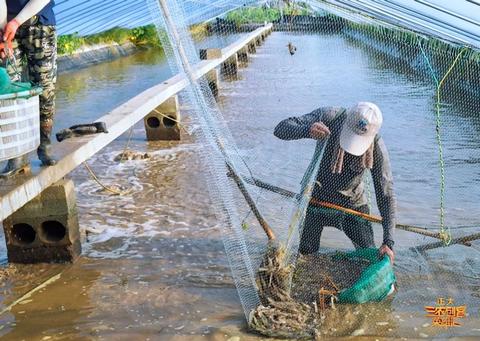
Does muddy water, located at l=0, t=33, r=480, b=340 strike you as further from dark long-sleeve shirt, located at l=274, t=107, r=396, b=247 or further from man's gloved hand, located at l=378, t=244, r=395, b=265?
dark long-sleeve shirt, located at l=274, t=107, r=396, b=247

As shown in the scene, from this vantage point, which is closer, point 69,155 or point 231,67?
point 69,155

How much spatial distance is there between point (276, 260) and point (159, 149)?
5353mm

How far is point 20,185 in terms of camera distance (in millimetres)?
3824

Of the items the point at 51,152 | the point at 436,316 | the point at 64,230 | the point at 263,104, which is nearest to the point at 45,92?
the point at 51,152

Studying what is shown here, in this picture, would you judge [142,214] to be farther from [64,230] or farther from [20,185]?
[20,185]

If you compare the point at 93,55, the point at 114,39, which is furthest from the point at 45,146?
the point at 114,39

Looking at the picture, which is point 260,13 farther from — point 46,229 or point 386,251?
Answer: point 386,251

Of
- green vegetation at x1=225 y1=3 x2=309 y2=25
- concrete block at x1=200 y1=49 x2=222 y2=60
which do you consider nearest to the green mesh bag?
green vegetation at x1=225 y1=3 x2=309 y2=25

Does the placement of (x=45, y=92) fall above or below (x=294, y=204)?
above

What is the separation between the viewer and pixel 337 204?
4.28 metres

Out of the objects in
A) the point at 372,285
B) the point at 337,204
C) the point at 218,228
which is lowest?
the point at 218,228

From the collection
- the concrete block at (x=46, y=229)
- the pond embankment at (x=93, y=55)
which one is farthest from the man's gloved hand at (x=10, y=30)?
the pond embankment at (x=93, y=55)

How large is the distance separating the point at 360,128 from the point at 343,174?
0.46m

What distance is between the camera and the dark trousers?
4285 mm
